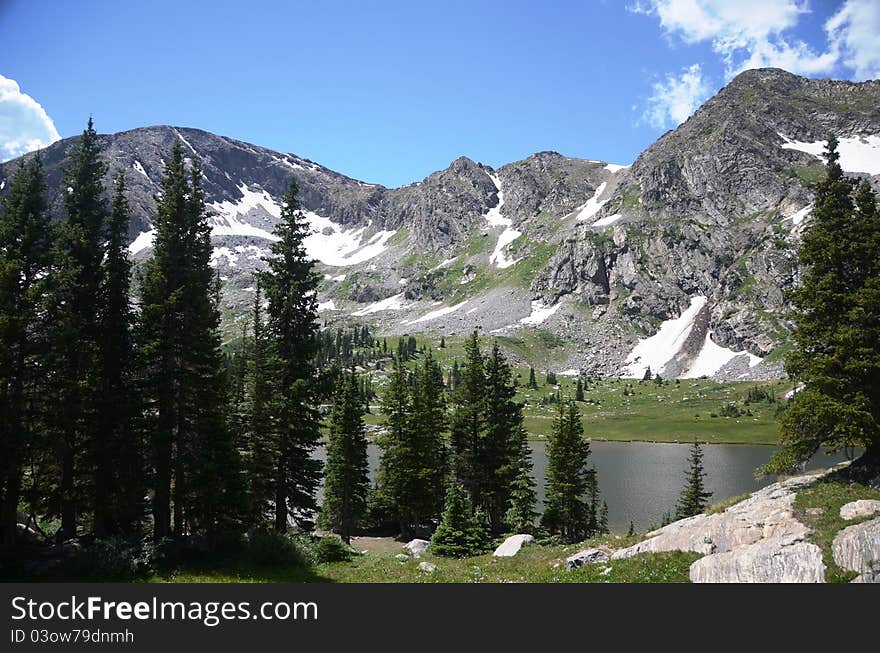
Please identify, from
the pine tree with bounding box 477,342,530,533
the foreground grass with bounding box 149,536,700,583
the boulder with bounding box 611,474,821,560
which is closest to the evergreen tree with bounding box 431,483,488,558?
the foreground grass with bounding box 149,536,700,583

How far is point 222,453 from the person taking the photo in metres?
23.8

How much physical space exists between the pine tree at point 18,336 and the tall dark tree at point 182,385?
4.56 m

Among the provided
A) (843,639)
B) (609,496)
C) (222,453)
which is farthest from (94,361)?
(609,496)

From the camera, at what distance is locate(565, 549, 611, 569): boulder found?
20969mm

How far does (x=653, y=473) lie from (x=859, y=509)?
85794mm

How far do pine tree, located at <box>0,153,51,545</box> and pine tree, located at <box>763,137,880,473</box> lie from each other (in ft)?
117

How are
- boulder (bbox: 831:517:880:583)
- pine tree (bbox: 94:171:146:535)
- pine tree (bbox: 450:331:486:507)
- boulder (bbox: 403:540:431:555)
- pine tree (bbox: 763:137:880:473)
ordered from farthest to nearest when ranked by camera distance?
pine tree (bbox: 450:331:486:507), boulder (bbox: 403:540:431:555), pine tree (bbox: 94:171:146:535), pine tree (bbox: 763:137:880:473), boulder (bbox: 831:517:880:583)

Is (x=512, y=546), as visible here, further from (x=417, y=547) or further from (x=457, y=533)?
(x=417, y=547)

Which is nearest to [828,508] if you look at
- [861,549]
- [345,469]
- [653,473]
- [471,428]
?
[861,549]

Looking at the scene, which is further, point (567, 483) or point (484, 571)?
point (567, 483)

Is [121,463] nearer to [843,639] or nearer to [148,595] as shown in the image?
[148,595]

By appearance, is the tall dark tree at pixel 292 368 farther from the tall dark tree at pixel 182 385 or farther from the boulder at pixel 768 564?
the boulder at pixel 768 564

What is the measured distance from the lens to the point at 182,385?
25672 millimetres

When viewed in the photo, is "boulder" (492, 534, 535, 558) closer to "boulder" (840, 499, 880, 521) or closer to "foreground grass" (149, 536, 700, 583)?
"foreground grass" (149, 536, 700, 583)
